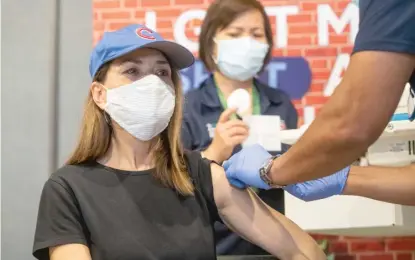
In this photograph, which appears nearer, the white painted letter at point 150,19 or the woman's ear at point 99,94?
the woman's ear at point 99,94

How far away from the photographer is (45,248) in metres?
1.67

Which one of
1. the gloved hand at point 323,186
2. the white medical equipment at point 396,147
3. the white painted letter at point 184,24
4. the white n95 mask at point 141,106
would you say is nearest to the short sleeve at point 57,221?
the white n95 mask at point 141,106

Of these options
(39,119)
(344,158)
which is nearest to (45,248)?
(344,158)

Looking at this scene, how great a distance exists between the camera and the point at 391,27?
1.17 meters

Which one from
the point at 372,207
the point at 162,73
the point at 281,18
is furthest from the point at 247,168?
the point at 281,18

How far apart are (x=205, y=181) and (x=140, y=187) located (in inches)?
7.3

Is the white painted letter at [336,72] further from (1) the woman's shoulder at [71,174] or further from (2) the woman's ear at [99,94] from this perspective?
(1) the woman's shoulder at [71,174]

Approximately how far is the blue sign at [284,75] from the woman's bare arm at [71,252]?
1339 millimetres

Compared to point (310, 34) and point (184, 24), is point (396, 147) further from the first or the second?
point (184, 24)

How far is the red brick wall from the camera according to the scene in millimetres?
2859

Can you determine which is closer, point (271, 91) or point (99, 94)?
point (99, 94)

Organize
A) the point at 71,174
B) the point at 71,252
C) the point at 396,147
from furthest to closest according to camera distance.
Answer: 1. the point at 396,147
2. the point at 71,174
3. the point at 71,252

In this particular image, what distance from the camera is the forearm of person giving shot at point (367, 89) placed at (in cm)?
117

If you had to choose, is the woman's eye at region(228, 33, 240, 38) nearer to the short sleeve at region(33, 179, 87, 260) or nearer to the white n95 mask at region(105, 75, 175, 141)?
the white n95 mask at region(105, 75, 175, 141)
